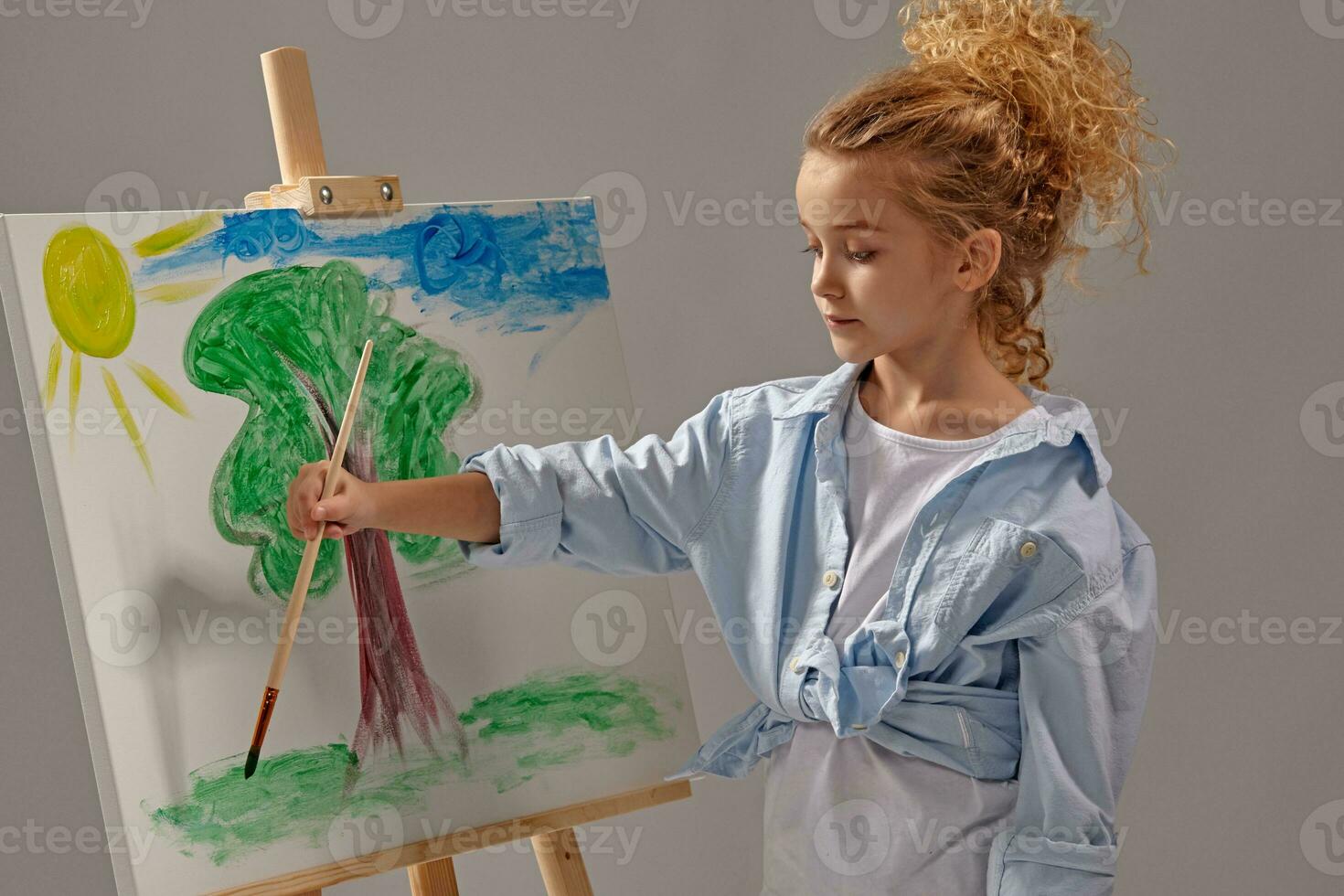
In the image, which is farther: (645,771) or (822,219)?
(645,771)

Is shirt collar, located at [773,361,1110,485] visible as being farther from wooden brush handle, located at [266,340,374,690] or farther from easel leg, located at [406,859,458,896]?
easel leg, located at [406,859,458,896]

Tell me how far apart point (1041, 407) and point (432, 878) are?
882 mm

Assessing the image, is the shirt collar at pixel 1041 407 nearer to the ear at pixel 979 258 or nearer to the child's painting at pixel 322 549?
the ear at pixel 979 258

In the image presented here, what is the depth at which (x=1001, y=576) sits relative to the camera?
4.76 feet

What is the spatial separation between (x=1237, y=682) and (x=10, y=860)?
2093 millimetres

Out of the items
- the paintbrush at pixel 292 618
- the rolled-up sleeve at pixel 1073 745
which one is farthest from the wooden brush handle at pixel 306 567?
the rolled-up sleeve at pixel 1073 745

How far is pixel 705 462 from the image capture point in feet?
5.32

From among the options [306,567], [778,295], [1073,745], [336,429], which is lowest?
[1073,745]

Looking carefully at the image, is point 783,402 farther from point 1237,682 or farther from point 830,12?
point 1237,682

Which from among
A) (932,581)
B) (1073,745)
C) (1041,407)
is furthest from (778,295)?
(1073,745)

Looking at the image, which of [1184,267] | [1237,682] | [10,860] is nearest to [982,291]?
[1184,267]

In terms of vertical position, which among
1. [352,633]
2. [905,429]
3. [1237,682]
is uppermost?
[905,429]

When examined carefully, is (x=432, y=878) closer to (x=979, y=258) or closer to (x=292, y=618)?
(x=292, y=618)

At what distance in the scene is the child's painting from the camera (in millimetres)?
1446
